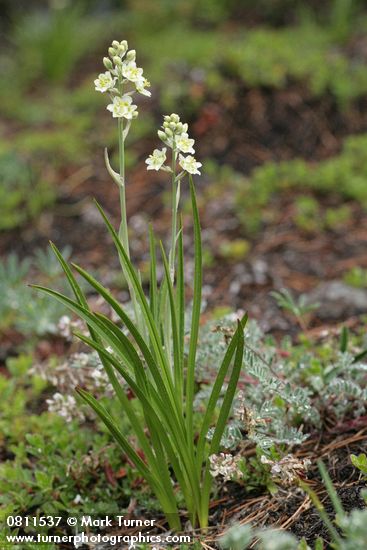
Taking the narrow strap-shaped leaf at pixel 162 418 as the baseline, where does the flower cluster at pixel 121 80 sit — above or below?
above

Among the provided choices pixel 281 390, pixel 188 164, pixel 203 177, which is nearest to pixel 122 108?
pixel 188 164

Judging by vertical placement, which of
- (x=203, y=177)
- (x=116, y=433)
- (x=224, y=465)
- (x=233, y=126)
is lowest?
(x=224, y=465)

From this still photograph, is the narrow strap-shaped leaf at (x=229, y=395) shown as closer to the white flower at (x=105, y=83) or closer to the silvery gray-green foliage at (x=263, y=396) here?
the silvery gray-green foliage at (x=263, y=396)

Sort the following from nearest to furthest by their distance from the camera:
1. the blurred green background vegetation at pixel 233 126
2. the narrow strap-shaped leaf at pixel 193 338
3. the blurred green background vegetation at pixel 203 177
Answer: the narrow strap-shaped leaf at pixel 193 338 < the blurred green background vegetation at pixel 203 177 < the blurred green background vegetation at pixel 233 126

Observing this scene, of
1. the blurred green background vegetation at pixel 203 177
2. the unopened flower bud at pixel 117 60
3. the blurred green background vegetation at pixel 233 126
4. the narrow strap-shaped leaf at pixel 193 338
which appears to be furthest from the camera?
→ the blurred green background vegetation at pixel 233 126

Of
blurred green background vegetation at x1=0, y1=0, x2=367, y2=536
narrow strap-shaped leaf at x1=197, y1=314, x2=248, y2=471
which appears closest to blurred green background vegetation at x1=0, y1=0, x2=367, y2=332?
blurred green background vegetation at x1=0, y1=0, x2=367, y2=536

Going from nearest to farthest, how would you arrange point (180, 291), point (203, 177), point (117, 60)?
point (117, 60) < point (180, 291) < point (203, 177)

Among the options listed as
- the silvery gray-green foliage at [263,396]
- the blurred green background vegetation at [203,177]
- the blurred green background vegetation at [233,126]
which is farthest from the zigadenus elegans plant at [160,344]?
the blurred green background vegetation at [233,126]

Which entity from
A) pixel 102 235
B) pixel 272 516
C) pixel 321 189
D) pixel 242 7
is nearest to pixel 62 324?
pixel 272 516

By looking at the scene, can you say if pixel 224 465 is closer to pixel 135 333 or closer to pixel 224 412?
pixel 224 412
